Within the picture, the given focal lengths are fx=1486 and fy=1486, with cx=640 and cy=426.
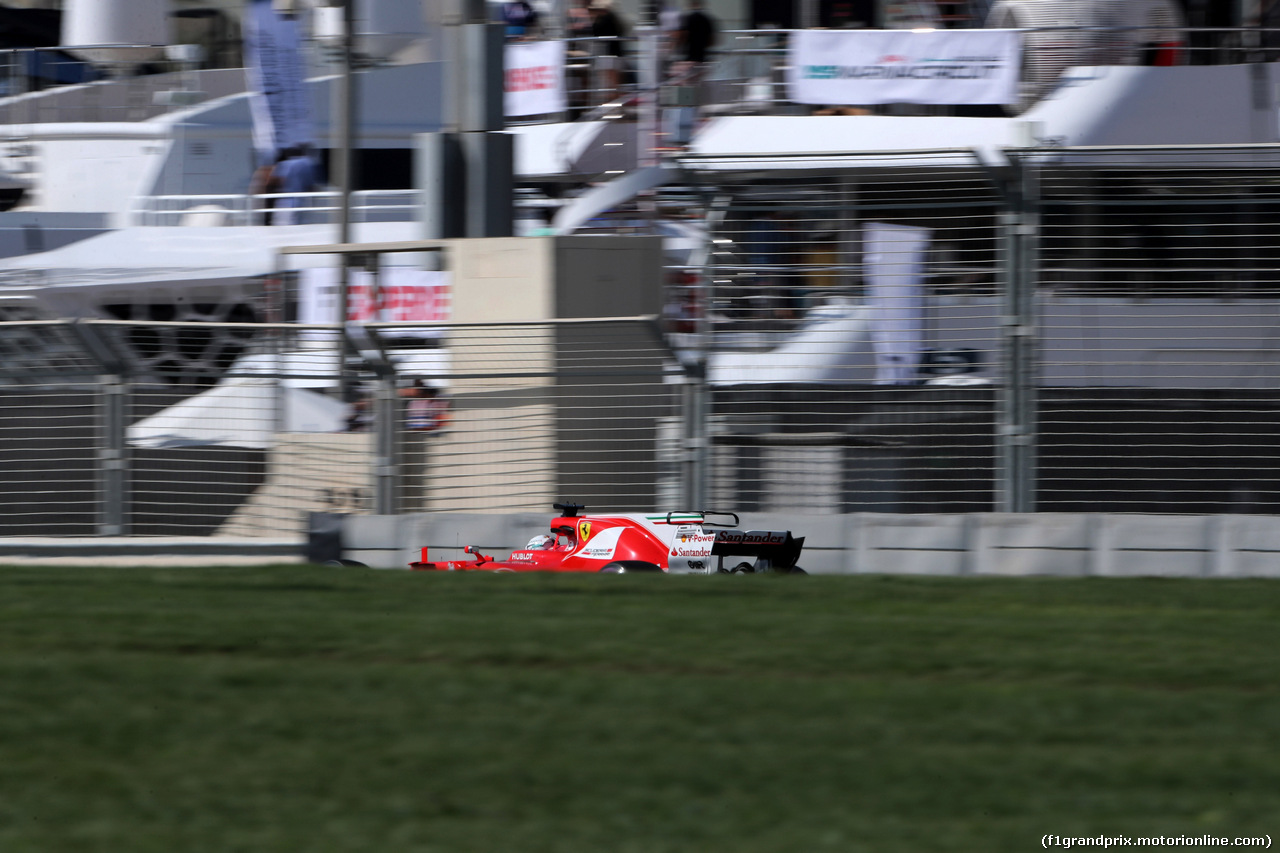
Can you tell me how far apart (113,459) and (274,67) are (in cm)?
968

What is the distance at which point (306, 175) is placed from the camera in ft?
66.0

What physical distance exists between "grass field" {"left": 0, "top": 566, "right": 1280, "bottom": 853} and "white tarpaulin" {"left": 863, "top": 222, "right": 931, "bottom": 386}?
2.59m

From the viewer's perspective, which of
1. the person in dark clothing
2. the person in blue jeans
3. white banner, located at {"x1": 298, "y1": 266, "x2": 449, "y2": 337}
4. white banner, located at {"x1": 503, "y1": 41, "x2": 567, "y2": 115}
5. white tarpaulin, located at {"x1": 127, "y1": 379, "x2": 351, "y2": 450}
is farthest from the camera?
the person in blue jeans

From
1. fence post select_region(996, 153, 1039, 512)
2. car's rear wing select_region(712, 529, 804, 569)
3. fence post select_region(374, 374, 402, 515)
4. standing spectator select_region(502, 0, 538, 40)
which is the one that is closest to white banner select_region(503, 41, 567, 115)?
standing spectator select_region(502, 0, 538, 40)

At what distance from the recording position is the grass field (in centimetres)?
359

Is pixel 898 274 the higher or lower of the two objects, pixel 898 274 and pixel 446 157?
the lower

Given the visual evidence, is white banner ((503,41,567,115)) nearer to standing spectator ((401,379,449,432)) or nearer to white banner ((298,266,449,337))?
white banner ((298,266,449,337))

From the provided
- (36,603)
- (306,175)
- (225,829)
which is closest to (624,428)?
(36,603)

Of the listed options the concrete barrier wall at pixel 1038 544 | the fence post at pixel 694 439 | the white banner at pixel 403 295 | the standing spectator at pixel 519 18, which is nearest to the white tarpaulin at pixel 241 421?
the fence post at pixel 694 439

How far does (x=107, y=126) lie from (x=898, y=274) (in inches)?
662

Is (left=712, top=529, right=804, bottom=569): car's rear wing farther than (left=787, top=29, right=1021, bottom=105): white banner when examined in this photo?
No

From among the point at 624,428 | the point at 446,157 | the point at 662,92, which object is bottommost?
the point at 624,428

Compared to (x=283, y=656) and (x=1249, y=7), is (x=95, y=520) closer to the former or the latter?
(x=283, y=656)

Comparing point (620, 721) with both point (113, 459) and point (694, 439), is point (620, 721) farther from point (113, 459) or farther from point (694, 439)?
point (113, 459)
